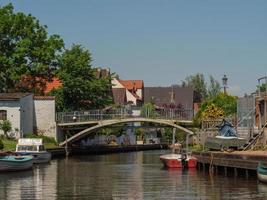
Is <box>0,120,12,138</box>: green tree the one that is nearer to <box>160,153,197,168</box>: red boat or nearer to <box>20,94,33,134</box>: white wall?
<box>20,94,33,134</box>: white wall

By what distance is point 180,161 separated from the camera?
6388cm

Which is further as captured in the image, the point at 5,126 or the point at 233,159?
the point at 5,126

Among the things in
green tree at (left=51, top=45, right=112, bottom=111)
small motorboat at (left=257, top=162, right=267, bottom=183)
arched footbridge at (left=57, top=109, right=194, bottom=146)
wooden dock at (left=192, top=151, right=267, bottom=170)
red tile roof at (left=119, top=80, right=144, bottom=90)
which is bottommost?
small motorboat at (left=257, top=162, right=267, bottom=183)

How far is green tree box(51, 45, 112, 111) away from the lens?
97.5m

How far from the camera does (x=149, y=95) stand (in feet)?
626

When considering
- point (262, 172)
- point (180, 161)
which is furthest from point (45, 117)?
point (262, 172)

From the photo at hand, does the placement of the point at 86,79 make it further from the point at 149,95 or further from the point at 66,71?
the point at 149,95

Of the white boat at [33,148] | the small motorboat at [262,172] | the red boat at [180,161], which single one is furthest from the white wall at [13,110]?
the small motorboat at [262,172]

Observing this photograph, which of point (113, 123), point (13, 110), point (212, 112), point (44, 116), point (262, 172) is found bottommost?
point (262, 172)

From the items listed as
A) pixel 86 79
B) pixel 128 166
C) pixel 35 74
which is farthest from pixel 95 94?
pixel 128 166

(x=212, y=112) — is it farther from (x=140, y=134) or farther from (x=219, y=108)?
(x=140, y=134)

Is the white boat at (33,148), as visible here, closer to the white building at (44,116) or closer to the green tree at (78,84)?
the white building at (44,116)

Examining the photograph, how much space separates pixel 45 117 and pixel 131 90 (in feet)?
265

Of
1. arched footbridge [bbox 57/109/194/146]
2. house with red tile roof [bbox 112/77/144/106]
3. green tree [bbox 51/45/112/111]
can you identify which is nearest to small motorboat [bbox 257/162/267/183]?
arched footbridge [bbox 57/109/194/146]
